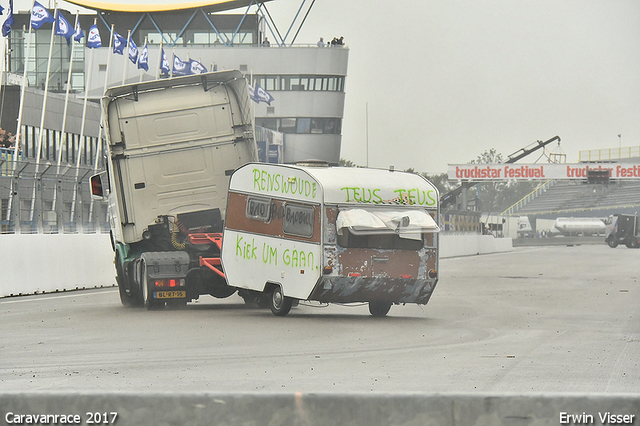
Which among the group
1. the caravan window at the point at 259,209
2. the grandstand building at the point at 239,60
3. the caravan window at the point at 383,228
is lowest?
the caravan window at the point at 383,228

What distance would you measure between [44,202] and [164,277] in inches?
256

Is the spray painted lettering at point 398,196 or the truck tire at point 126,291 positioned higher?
the spray painted lettering at point 398,196

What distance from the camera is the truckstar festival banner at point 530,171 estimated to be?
87875 mm

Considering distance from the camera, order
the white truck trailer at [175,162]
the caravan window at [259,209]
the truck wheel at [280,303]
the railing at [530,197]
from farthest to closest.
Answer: the railing at [530,197] < the white truck trailer at [175,162] < the caravan window at [259,209] < the truck wheel at [280,303]

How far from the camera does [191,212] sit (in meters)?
17.2

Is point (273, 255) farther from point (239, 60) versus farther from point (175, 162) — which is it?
point (239, 60)

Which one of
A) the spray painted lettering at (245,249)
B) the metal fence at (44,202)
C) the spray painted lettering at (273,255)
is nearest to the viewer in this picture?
the spray painted lettering at (273,255)

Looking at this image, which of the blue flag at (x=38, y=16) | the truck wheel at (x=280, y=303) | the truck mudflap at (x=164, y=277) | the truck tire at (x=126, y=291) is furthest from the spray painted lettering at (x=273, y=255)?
the blue flag at (x=38, y=16)

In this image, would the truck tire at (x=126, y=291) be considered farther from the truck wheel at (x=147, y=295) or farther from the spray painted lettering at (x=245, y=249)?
the spray painted lettering at (x=245, y=249)

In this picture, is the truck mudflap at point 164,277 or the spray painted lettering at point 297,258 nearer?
the spray painted lettering at point 297,258

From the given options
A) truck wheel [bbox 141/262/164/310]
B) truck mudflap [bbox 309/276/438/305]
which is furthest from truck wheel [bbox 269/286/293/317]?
truck wheel [bbox 141/262/164/310]

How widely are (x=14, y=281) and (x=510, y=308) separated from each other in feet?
33.5

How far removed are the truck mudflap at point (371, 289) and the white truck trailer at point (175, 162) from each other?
268 centimetres

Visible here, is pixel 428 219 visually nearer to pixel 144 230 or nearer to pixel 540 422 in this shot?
pixel 144 230
